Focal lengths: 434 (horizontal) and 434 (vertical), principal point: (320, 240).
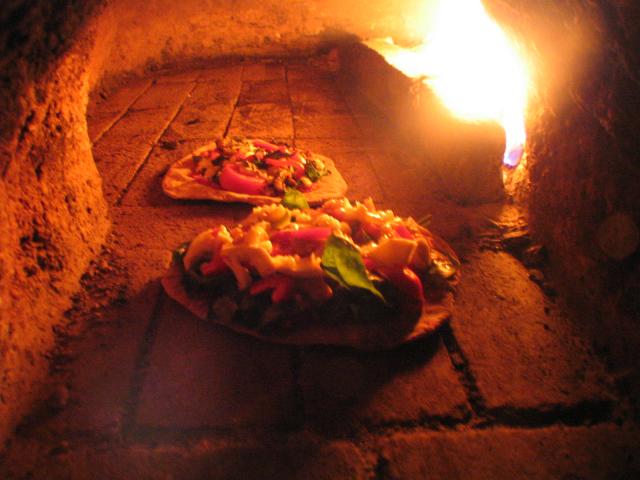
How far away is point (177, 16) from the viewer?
634 centimetres

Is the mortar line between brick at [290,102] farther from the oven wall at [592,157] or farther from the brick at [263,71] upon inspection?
the oven wall at [592,157]

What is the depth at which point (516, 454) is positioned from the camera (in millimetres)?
1676

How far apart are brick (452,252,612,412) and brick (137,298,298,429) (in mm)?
905

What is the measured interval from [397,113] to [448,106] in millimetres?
1161

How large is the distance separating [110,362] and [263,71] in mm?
→ 5324

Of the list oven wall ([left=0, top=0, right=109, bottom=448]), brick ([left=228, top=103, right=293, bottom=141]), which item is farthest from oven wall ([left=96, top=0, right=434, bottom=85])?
oven wall ([left=0, top=0, right=109, bottom=448])

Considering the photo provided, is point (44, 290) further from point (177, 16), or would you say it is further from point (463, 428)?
point (177, 16)

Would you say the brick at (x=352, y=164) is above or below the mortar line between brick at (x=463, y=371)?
above

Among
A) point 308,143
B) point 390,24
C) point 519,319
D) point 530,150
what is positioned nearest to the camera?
point 519,319

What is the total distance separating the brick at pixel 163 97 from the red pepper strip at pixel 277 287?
3608 millimetres

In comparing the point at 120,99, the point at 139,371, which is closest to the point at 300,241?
the point at 139,371

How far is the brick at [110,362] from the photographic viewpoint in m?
1.72

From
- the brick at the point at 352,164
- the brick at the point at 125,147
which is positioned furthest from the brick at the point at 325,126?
the brick at the point at 125,147

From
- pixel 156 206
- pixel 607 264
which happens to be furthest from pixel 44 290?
pixel 607 264
